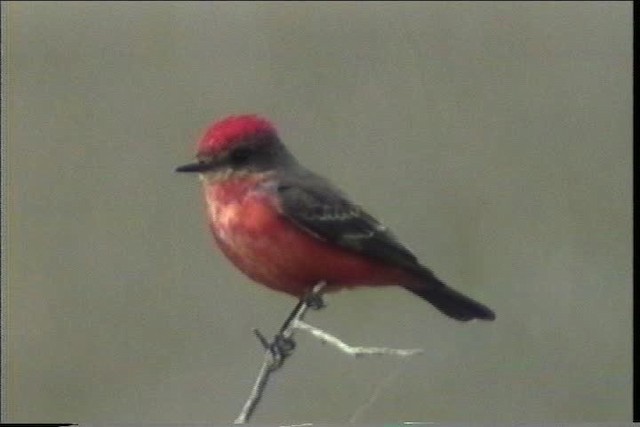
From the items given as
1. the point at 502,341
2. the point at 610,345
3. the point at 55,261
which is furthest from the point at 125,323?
the point at 610,345

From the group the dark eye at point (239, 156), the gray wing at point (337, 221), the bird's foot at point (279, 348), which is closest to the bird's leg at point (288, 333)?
the bird's foot at point (279, 348)

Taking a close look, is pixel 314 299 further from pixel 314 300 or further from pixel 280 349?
pixel 280 349

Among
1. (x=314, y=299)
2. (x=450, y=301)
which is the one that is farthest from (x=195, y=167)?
(x=450, y=301)

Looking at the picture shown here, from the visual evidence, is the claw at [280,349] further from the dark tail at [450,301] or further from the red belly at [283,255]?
the dark tail at [450,301]

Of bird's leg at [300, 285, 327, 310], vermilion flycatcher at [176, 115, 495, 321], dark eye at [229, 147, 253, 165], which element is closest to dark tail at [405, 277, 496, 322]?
vermilion flycatcher at [176, 115, 495, 321]

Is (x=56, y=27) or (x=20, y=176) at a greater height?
(x=56, y=27)

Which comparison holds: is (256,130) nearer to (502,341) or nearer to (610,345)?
(502,341)

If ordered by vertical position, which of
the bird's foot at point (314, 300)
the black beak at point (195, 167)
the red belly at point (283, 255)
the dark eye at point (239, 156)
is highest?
the dark eye at point (239, 156)
